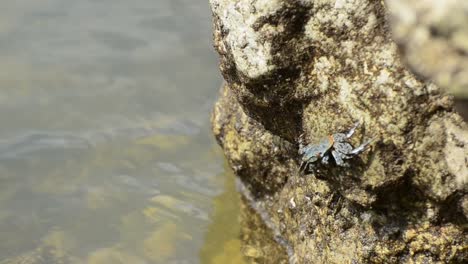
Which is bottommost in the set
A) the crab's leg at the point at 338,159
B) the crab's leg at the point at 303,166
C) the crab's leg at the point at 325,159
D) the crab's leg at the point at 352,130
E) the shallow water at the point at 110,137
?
the crab's leg at the point at 338,159

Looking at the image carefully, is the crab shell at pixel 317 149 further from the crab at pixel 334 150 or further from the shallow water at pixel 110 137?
the shallow water at pixel 110 137

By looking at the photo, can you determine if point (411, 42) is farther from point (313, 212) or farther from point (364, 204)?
point (313, 212)

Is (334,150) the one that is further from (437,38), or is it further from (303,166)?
(437,38)

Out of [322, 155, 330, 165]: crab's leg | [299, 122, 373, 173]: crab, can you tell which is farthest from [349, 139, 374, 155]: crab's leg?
[322, 155, 330, 165]: crab's leg

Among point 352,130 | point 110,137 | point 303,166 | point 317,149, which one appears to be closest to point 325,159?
point 317,149

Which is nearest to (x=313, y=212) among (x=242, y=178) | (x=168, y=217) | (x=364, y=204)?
(x=364, y=204)

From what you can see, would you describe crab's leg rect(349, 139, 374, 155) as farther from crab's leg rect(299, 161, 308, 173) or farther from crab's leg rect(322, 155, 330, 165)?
crab's leg rect(299, 161, 308, 173)

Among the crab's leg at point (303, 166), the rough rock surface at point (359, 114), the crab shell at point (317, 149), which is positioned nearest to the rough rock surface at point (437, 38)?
the rough rock surface at point (359, 114)
